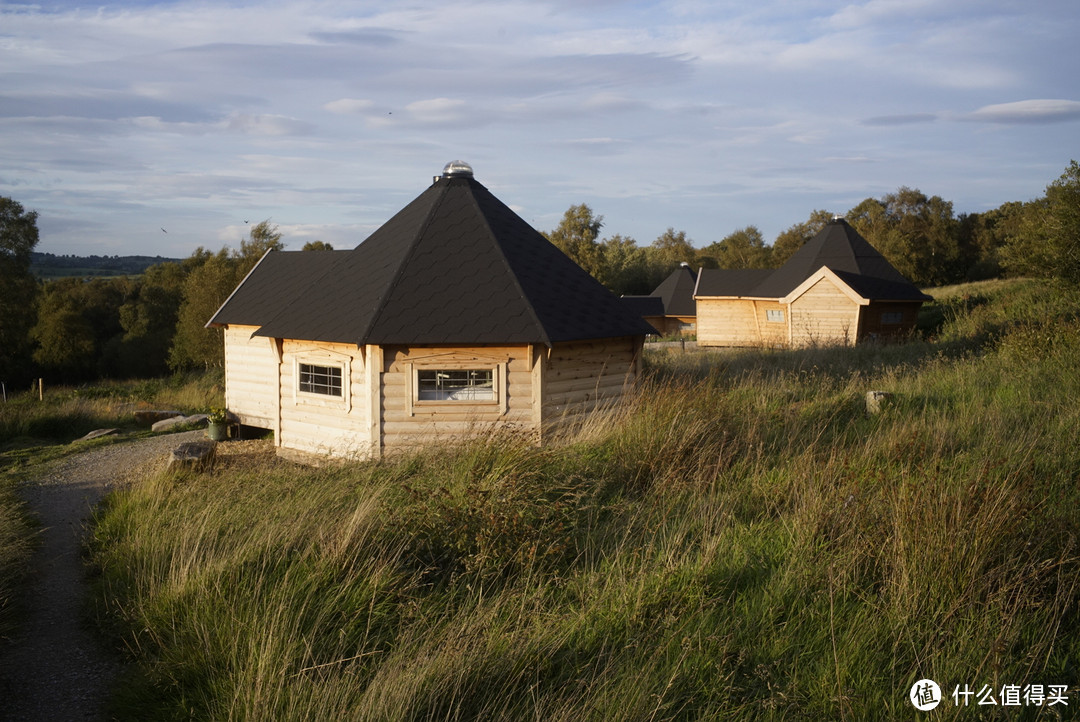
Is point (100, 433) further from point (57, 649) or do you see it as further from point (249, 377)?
point (57, 649)

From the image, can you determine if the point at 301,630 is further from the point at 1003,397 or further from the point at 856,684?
the point at 1003,397

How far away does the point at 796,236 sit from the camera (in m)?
64.7

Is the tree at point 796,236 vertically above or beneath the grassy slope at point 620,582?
above

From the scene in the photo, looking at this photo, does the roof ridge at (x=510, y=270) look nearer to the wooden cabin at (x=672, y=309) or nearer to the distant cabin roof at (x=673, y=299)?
the distant cabin roof at (x=673, y=299)

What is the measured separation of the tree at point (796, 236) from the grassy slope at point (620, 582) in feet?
193

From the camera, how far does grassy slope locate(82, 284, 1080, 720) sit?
3705 millimetres

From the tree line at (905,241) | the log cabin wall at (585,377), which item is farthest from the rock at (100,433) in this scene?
the tree line at (905,241)

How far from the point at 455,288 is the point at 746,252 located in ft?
199

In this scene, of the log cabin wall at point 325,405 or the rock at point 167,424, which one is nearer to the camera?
the log cabin wall at point 325,405

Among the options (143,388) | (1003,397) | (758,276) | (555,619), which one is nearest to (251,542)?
(555,619)

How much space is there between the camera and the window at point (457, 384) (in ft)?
39.7

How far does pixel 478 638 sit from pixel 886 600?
2360 millimetres

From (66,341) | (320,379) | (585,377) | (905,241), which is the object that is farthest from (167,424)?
(905,241)

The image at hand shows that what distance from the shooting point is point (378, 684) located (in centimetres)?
354
